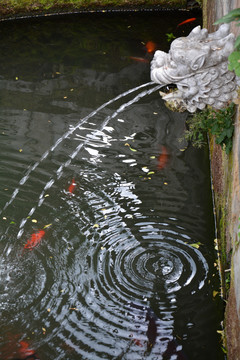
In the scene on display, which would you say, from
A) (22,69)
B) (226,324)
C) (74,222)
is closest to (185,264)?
(226,324)

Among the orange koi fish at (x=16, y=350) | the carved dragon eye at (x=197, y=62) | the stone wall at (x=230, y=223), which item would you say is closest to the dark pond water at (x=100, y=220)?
the orange koi fish at (x=16, y=350)

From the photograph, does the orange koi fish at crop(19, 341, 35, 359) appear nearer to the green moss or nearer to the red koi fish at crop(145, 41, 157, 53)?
the red koi fish at crop(145, 41, 157, 53)

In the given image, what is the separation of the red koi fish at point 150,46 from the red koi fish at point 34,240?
4.99 m

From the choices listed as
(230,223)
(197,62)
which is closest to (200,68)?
(197,62)

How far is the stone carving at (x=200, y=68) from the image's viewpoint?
417cm

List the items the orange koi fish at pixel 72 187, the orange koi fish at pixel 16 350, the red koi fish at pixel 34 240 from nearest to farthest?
the orange koi fish at pixel 16 350 < the red koi fish at pixel 34 240 < the orange koi fish at pixel 72 187

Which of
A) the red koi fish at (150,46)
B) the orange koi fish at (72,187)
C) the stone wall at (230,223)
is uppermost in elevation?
the red koi fish at (150,46)

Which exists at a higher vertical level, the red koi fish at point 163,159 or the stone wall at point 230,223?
the red koi fish at point 163,159

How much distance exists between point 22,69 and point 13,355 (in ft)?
18.4

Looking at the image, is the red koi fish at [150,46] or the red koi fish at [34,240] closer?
the red koi fish at [34,240]

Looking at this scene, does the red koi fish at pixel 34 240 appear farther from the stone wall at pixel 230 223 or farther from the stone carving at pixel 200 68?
the stone carving at pixel 200 68

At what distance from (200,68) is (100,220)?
2010mm

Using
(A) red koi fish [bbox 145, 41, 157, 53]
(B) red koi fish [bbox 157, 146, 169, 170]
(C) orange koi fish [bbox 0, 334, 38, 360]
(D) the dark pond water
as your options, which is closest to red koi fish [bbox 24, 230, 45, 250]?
(D) the dark pond water

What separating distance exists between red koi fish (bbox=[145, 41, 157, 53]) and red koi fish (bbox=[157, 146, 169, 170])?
324 cm
